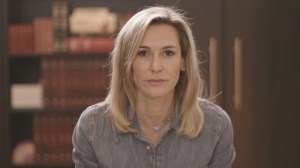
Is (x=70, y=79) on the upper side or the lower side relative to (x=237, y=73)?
lower

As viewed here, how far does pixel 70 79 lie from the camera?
11.1 feet

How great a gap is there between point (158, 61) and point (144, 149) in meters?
0.32

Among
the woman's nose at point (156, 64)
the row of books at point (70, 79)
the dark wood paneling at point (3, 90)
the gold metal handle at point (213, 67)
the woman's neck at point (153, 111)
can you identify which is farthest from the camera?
the row of books at point (70, 79)

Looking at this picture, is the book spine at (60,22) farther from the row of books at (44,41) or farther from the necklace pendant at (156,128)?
the necklace pendant at (156,128)

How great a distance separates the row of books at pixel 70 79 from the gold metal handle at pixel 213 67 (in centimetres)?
75

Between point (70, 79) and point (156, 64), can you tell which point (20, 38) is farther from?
point (156, 64)

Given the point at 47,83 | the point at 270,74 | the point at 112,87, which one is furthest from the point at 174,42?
the point at 47,83

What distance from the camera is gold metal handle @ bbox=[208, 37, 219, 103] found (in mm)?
3084

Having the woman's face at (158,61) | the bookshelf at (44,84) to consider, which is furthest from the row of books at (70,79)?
the woman's face at (158,61)

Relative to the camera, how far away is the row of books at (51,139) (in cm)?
341

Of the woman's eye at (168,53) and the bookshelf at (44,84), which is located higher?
the woman's eye at (168,53)

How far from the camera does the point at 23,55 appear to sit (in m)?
3.35

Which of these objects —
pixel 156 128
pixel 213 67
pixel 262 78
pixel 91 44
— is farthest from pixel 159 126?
pixel 91 44

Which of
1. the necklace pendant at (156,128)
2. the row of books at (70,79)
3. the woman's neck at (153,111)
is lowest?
the row of books at (70,79)
